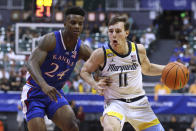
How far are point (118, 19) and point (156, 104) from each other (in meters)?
8.35

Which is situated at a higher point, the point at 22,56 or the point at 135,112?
the point at 135,112

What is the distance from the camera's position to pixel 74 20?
239 inches

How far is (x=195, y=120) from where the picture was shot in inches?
527

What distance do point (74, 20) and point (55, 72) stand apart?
872 millimetres

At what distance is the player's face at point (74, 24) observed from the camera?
19.8 ft

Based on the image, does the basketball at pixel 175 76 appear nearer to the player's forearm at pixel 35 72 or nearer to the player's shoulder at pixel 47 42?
the player's shoulder at pixel 47 42

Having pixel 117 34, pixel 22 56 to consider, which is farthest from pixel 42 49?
pixel 22 56

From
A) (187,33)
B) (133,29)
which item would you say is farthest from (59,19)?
(187,33)

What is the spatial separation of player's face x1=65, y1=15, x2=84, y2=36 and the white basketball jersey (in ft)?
1.74

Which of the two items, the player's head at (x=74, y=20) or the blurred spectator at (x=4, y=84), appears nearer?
the player's head at (x=74, y=20)

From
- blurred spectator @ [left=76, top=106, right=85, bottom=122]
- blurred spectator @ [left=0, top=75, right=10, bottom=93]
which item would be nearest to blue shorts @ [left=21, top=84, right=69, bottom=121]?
blurred spectator @ [left=76, top=106, right=85, bottom=122]

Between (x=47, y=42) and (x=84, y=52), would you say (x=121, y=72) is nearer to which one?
(x=84, y=52)

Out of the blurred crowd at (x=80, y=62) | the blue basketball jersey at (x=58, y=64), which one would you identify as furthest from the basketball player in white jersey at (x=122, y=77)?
the blurred crowd at (x=80, y=62)

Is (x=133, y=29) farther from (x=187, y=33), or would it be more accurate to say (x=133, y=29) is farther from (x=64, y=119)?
(x=64, y=119)
